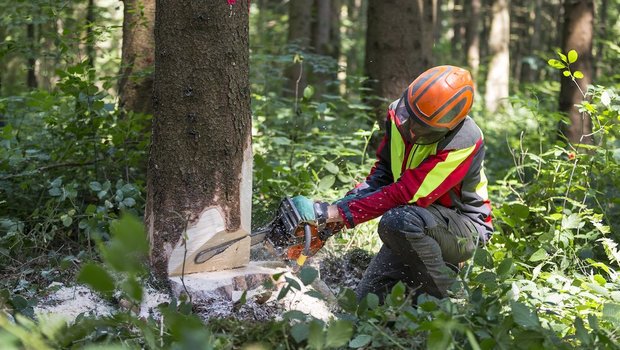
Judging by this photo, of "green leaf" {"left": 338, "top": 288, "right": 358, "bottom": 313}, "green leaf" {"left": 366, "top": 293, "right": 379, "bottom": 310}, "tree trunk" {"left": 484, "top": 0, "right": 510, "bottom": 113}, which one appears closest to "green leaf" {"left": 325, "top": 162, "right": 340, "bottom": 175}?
"green leaf" {"left": 338, "top": 288, "right": 358, "bottom": 313}

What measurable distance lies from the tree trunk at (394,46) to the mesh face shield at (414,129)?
296cm

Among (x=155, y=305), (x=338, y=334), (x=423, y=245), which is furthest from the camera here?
(x=423, y=245)

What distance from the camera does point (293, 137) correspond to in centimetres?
577

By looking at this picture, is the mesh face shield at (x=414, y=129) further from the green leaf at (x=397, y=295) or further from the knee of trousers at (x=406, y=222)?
the green leaf at (x=397, y=295)

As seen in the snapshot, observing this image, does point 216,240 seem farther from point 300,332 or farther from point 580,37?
point 580,37

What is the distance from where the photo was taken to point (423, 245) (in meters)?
3.75

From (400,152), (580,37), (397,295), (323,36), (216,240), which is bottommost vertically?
(216,240)

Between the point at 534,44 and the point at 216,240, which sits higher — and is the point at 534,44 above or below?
below

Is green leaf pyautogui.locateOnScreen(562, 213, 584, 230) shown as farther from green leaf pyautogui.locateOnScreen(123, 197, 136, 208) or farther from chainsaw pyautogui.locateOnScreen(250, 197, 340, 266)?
green leaf pyautogui.locateOnScreen(123, 197, 136, 208)

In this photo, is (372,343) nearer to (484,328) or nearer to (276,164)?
(484,328)

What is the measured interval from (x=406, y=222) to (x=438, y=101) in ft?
2.22

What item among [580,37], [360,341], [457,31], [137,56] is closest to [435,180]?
[360,341]

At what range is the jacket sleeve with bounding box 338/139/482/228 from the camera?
3676 millimetres

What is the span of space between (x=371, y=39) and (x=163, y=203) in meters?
4.11
